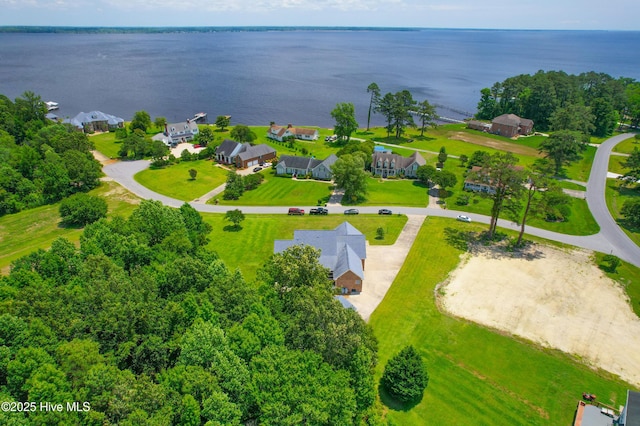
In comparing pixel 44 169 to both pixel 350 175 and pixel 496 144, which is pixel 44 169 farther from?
pixel 496 144

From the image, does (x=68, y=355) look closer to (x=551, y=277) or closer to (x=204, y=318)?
(x=204, y=318)

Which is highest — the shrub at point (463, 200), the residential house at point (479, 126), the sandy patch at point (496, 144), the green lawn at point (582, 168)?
the residential house at point (479, 126)

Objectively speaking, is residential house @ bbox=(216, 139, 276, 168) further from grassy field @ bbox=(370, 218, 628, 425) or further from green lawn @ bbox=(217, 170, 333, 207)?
grassy field @ bbox=(370, 218, 628, 425)

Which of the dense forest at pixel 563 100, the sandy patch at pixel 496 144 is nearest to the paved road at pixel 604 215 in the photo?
the sandy patch at pixel 496 144

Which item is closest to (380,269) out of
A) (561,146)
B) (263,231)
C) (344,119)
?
(263,231)

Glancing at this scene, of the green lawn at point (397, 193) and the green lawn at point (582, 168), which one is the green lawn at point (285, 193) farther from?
the green lawn at point (582, 168)

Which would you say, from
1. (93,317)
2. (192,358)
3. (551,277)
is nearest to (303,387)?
(192,358)
